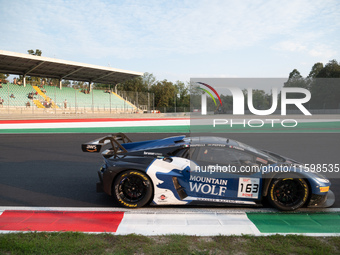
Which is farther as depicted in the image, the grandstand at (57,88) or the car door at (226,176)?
the grandstand at (57,88)

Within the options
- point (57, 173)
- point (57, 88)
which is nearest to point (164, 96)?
point (57, 88)

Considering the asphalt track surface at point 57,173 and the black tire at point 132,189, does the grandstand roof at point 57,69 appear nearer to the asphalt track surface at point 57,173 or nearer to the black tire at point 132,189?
the asphalt track surface at point 57,173

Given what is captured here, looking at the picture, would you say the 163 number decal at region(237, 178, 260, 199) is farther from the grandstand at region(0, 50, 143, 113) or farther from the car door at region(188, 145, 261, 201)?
the grandstand at region(0, 50, 143, 113)

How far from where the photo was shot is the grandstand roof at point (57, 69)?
27109 mm

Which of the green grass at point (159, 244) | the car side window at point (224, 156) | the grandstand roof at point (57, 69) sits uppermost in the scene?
the grandstand roof at point (57, 69)

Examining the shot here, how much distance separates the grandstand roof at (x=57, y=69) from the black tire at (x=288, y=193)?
90.6ft

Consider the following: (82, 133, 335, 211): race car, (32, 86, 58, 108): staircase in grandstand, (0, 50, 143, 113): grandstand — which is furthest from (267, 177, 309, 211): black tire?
(32, 86, 58, 108): staircase in grandstand

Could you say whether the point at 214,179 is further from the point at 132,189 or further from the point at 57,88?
the point at 57,88

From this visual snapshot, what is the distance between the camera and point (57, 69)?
31.3 metres

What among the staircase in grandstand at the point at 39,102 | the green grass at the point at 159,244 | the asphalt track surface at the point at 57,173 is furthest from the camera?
the staircase in grandstand at the point at 39,102

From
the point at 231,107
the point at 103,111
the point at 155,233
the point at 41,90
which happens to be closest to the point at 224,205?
the point at 155,233

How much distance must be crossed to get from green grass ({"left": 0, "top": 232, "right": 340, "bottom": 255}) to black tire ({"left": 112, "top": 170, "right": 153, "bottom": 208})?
93 cm

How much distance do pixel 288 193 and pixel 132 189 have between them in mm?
2394

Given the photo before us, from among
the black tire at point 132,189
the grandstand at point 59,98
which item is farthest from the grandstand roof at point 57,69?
the black tire at point 132,189
